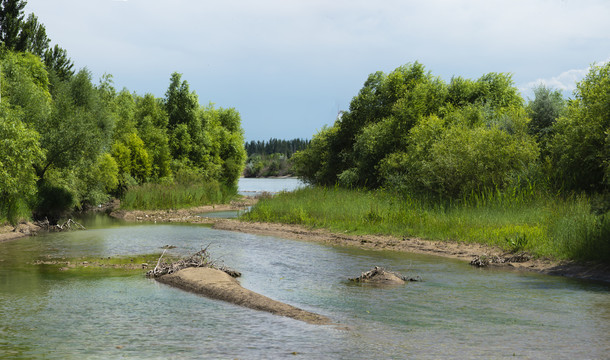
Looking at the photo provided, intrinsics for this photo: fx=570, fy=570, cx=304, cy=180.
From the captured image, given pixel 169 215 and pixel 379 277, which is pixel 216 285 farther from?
pixel 169 215

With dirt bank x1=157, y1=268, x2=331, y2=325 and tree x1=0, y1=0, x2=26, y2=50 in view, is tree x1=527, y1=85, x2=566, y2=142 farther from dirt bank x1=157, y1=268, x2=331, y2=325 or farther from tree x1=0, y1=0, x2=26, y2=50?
tree x1=0, y1=0, x2=26, y2=50

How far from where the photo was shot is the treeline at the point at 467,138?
28.6 meters

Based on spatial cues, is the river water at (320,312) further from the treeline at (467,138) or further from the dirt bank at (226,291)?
the treeline at (467,138)

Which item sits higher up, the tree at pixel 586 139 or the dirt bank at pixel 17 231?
the tree at pixel 586 139

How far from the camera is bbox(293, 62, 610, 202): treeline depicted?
28594 mm

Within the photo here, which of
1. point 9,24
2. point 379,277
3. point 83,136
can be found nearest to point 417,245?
point 379,277

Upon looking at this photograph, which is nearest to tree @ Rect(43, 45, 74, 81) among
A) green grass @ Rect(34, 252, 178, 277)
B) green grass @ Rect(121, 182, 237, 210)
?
green grass @ Rect(121, 182, 237, 210)

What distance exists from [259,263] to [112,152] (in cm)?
4551

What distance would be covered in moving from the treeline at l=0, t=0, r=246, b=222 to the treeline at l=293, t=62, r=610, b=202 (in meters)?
19.7

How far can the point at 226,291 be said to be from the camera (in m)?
15.4

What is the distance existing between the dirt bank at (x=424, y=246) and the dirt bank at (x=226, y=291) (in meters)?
10.7

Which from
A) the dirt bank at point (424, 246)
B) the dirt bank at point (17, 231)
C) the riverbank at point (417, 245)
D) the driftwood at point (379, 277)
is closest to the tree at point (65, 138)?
the dirt bank at point (17, 231)

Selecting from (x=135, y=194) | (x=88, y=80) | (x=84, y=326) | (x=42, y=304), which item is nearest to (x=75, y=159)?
(x=135, y=194)

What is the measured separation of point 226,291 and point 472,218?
54.0 ft
